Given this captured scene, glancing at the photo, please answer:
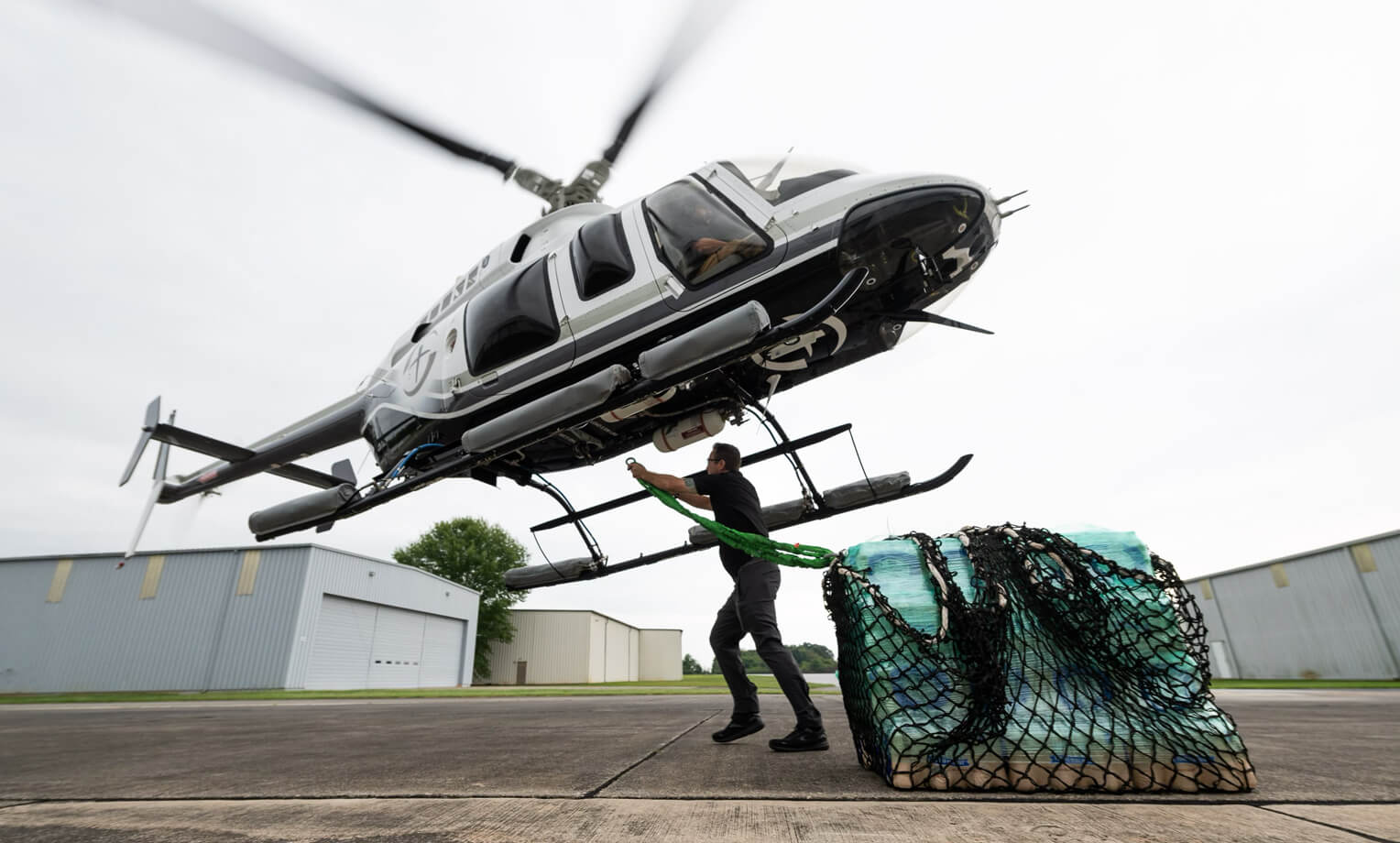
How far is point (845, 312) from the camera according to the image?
467 cm

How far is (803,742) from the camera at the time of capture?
3449mm

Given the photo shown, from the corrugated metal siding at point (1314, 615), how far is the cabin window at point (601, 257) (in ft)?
107

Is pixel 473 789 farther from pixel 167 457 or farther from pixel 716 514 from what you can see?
pixel 167 457

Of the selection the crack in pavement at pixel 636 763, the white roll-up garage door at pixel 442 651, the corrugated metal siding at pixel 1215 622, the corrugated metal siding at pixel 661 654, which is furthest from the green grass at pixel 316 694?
the corrugated metal siding at pixel 661 654

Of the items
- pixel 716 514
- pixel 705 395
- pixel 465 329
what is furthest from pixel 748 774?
pixel 465 329

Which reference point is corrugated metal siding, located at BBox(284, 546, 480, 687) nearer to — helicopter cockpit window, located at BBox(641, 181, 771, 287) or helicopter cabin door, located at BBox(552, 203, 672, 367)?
helicopter cabin door, located at BBox(552, 203, 672, 367)

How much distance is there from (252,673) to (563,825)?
2756 centimetres

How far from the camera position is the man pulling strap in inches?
139

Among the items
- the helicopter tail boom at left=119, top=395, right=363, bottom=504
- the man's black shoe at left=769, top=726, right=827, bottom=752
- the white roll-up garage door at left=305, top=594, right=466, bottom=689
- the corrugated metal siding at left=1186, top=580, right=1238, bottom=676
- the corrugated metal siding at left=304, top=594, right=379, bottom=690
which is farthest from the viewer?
the corrugated metal siding at left=1186, top=580, right=1238, bottom=676

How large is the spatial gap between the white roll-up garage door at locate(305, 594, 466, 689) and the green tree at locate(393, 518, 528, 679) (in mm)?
10173

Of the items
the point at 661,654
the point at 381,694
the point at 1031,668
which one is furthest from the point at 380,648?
the point at 661,654

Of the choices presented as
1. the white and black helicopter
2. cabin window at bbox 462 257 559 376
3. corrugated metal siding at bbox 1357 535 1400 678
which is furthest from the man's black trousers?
corrugated metal siding at bbox 1357 535 1400 678

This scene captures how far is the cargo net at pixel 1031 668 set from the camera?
2.36 m

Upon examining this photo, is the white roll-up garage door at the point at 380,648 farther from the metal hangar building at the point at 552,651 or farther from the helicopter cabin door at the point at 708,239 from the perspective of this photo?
the helicopter cabin door at the point at 708,239
